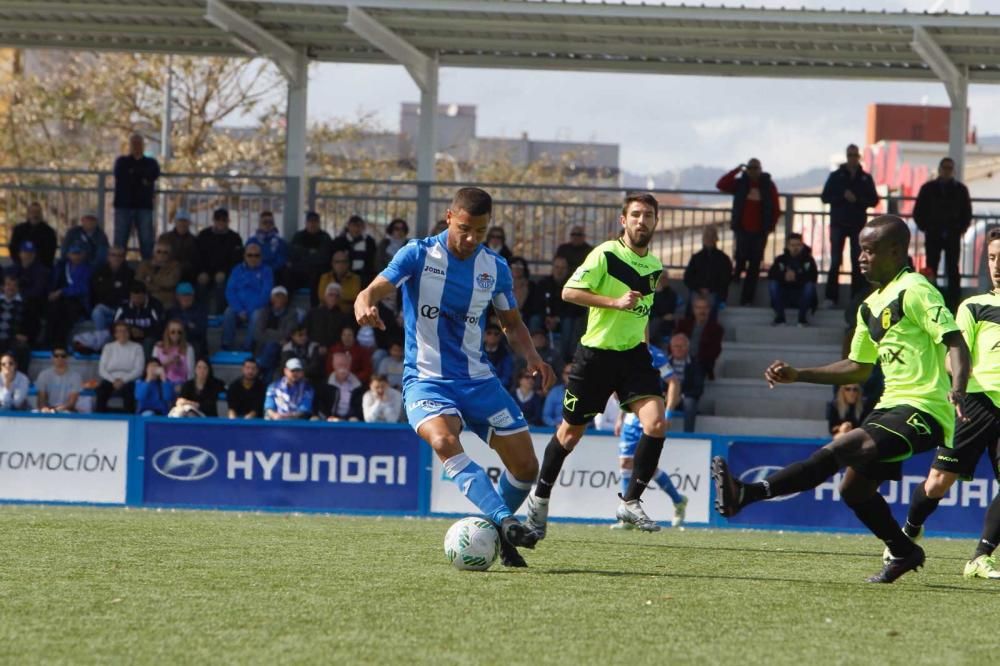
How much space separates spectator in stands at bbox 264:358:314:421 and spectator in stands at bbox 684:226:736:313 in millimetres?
5552

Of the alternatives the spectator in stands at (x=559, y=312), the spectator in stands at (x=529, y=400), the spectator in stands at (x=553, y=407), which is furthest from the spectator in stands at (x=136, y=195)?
the spectator in stands at (x=553, y=407)

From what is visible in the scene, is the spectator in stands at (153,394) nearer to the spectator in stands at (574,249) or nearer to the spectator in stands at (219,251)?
the spectator in stands at (219,251)

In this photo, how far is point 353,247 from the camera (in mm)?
20547

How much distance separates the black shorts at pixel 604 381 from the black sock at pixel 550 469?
0.66ft

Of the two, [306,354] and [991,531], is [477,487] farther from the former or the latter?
[306,354]

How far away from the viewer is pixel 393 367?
18891 millimetres

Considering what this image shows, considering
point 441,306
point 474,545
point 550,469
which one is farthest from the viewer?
point 550,469

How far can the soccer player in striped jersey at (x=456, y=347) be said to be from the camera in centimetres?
833

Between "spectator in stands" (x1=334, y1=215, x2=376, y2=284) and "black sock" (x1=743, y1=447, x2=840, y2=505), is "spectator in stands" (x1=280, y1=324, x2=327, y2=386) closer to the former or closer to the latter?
"spectator in stands" (x1=334, y1=215, x2=376, y2=284)

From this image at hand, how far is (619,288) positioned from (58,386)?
34.6 ft

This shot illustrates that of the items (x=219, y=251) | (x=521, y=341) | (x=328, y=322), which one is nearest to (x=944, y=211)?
(x=328, y=322)

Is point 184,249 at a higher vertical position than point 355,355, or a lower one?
higher

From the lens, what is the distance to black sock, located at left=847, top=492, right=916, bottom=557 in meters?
8.23

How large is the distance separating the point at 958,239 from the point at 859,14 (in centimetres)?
334
